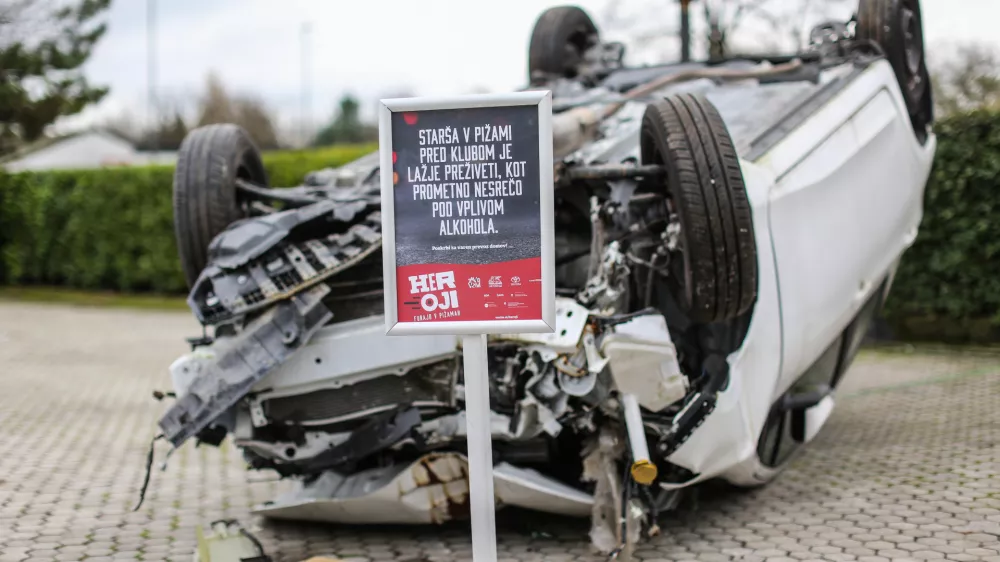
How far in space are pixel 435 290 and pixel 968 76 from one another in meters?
22.9

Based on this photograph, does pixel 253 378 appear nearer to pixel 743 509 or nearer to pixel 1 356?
pixel 743 509

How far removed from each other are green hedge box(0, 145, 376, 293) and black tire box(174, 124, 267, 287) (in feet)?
37.8

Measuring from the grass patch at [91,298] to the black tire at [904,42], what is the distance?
13.5 meters

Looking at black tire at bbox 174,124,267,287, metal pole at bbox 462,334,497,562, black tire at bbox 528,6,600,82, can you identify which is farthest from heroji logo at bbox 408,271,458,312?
black tire at bbox 528,6,600,82

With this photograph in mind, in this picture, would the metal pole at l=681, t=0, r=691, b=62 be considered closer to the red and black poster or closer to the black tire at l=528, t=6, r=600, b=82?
the black tire at l=528, t=6, r=600, b=82

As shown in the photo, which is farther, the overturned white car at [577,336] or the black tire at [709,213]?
the overturned white car at [577,336]

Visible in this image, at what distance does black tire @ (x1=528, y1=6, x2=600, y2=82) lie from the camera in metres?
7.46

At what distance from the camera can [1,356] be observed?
12.0 meters

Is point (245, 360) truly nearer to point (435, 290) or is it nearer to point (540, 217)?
point (435, 290)

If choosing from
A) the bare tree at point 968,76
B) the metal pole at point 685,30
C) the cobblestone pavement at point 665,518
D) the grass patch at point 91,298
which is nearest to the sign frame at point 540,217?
the cobblestone pavement at point 665,518

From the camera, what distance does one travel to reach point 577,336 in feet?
13.7

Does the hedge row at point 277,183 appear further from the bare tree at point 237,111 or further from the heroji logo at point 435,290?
the bare tree at point 237,111

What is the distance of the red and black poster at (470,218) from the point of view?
3.34 m

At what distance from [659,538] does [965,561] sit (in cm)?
128
